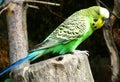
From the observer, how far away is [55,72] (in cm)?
279

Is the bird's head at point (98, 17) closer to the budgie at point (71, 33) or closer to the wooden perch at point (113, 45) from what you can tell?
the budgie at point (71, 33)

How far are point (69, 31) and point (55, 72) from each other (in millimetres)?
871

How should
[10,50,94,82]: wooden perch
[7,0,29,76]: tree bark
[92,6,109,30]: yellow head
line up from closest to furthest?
[10,50,94,82]: wooden perch → [92,6,109,30]: yellow head → [7,0,29,76]: tree bark

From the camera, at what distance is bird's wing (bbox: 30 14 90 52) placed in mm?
3475

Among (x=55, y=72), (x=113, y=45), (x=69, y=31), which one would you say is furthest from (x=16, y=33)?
(x=113, y=45)

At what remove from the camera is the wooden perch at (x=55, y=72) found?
278 cm

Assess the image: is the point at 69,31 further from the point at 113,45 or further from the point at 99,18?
the point at 113,45

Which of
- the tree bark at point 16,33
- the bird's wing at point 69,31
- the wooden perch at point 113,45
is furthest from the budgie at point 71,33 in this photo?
the wooden perch at point 113,45

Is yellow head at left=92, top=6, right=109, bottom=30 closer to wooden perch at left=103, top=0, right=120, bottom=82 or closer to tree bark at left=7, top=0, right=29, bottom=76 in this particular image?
tree bark at left=7, top=0, right=29, bottom=76

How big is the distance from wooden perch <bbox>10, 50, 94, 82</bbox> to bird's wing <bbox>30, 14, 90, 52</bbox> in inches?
22.1

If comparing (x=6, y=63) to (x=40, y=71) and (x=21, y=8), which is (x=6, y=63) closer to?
(x=21, y=8)

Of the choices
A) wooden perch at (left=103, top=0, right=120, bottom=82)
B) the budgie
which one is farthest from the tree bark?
wooden perch at (left=103, top=0, right=120, bottom=82)

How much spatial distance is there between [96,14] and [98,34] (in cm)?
214

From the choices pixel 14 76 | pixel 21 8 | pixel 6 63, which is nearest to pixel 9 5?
pixel 21 8
